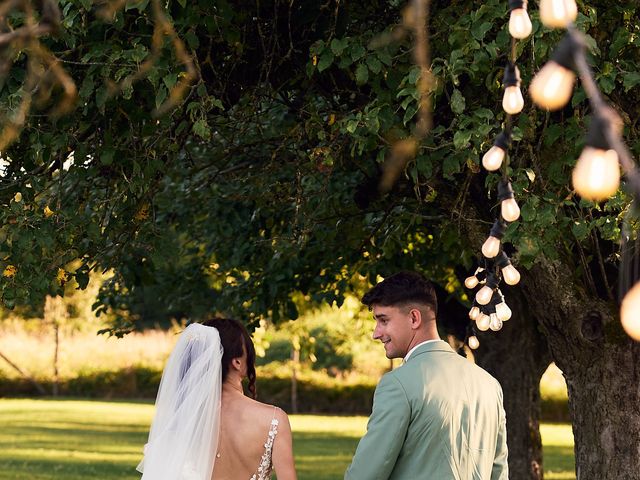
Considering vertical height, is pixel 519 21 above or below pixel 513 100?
above

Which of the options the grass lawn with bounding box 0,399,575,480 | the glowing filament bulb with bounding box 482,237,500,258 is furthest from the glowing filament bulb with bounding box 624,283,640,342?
the grass lawn with bounding box 0,399,575,480

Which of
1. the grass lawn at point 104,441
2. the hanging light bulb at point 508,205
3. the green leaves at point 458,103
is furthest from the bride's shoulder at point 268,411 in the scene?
the grass lawn at point 104,441

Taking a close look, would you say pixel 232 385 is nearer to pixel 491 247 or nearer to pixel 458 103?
pixel 458 103

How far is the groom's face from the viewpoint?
441cm

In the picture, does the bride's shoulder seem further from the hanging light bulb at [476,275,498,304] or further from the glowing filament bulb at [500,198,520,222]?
the glowing filament bulb at [500,198,520,222]

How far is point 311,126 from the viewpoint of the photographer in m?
7.88

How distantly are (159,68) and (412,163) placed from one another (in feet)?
5.93

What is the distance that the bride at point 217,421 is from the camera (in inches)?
202

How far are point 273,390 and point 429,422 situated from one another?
30821mm

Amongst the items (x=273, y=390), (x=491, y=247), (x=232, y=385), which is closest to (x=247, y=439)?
(x=232, y=385)

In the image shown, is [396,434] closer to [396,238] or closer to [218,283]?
[396,238]

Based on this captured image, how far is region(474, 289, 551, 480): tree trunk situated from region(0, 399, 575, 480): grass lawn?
6730 mm

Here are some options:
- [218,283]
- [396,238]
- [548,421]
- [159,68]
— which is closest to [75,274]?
[159,68]

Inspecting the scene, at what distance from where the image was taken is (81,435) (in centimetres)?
2698
